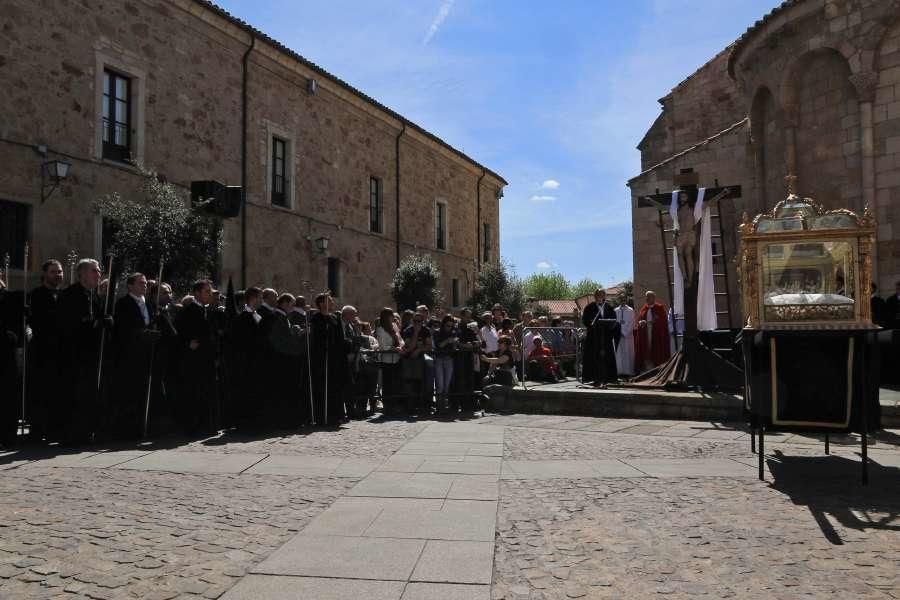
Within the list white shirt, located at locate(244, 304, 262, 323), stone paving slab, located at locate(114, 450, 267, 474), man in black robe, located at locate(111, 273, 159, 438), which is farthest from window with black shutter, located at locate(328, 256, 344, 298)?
stone paving slab, located at locate(114, 450, 267, 474)

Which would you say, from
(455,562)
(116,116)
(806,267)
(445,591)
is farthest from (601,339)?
(116,116)

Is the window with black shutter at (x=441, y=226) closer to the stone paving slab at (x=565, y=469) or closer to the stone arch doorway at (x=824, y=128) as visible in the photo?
the stone arch doorway at (x=824, y=128)

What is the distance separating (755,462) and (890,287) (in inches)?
332

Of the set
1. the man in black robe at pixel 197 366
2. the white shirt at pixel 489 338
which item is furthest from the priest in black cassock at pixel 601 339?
the man in black robe at pixel 197 366

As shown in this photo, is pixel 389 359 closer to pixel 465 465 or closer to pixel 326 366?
pixel 326 366

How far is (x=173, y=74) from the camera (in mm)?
17344

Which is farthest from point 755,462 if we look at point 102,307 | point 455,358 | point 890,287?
point 890,287

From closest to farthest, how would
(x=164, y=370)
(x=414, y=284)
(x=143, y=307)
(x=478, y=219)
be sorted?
(x=143, y=307) < (x=164, y=370) < (x=414, y=284) < (x=478, y=219)

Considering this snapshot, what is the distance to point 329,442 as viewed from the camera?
750cm

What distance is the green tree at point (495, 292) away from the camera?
3319 cm

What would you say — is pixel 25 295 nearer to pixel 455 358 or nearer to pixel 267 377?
pixel 267 377

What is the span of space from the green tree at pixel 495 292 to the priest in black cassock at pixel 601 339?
21.6 meters

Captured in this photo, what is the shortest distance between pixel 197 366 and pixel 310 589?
564 centimetres

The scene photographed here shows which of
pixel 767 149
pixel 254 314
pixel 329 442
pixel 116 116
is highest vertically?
pixel 116 116
